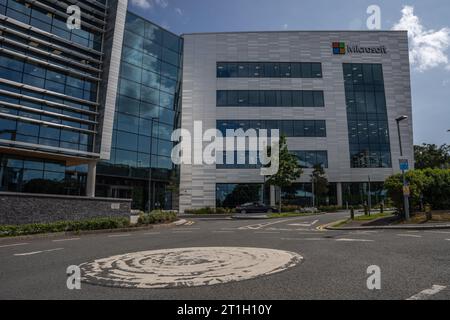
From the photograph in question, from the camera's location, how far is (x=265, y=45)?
50188 millimetres

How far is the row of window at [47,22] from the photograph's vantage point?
28.6 metres

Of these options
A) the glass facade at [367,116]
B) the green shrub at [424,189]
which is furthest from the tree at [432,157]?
the green shrub at [424,189]

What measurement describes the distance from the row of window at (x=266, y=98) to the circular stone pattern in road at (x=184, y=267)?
40.8m

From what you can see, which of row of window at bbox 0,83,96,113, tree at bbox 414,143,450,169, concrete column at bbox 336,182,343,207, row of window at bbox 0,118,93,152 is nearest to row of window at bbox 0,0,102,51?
row of window at bbox 0,83,96,113

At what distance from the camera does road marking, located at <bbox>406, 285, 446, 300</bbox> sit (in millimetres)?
4266

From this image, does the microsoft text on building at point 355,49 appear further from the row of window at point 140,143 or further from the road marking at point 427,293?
the road marking at point 427,293

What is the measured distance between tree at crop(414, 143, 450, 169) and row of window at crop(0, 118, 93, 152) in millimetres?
64453

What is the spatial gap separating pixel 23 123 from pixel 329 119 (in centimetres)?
4062

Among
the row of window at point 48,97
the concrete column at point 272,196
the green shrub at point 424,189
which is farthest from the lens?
the concrete column at point 272,196

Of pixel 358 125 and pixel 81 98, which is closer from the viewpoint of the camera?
pixel 81 98

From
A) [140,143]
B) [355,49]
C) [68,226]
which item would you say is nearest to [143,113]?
[140,143]

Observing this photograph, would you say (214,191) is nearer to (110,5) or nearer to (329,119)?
(329,119)

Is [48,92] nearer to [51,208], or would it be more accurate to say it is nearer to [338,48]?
[51,208]
